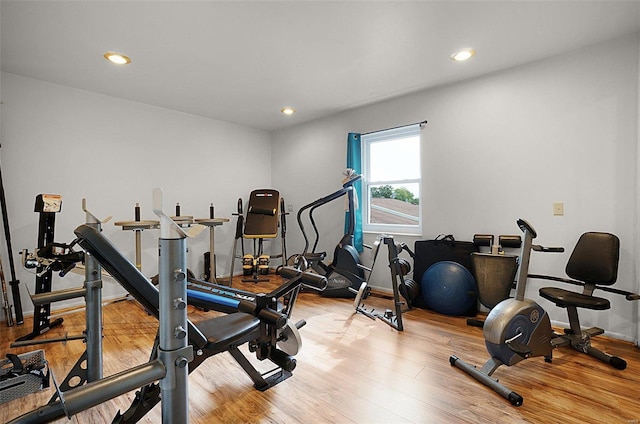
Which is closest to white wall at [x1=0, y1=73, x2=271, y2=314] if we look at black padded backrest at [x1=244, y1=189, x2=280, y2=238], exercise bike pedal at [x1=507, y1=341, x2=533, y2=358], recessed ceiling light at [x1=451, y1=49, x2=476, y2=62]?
black padded backrest at [x1=244, y1=189, x2=280, y2=238]

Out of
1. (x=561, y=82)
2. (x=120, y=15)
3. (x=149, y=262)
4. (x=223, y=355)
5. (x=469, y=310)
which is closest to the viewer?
(x=120, y=15)

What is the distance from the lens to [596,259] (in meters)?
2.40

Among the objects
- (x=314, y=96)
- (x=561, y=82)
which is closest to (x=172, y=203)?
(x=314, y=96)

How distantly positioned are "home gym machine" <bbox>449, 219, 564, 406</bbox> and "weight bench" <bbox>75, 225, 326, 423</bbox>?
1235 mm

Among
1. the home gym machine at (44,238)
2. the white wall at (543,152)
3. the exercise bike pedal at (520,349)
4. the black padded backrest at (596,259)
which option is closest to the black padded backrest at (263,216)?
the white wall at (543,152)

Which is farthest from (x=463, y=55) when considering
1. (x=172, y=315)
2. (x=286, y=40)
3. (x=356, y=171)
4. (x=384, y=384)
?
(x=172, y=315)

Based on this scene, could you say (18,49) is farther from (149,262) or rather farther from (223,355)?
(223,355)

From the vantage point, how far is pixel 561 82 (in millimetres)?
2850

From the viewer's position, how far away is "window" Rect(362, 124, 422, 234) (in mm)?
3994

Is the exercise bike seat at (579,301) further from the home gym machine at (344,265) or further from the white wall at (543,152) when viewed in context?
the home gym machine at (344,265)

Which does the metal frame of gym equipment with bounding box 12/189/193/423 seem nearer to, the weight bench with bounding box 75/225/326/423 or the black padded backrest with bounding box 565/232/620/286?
the weight bench with bounding box 75/225/326/423

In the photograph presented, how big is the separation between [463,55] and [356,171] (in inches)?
72.9

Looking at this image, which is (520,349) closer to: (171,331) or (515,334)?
(515,334)

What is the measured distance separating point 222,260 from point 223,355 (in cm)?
280
